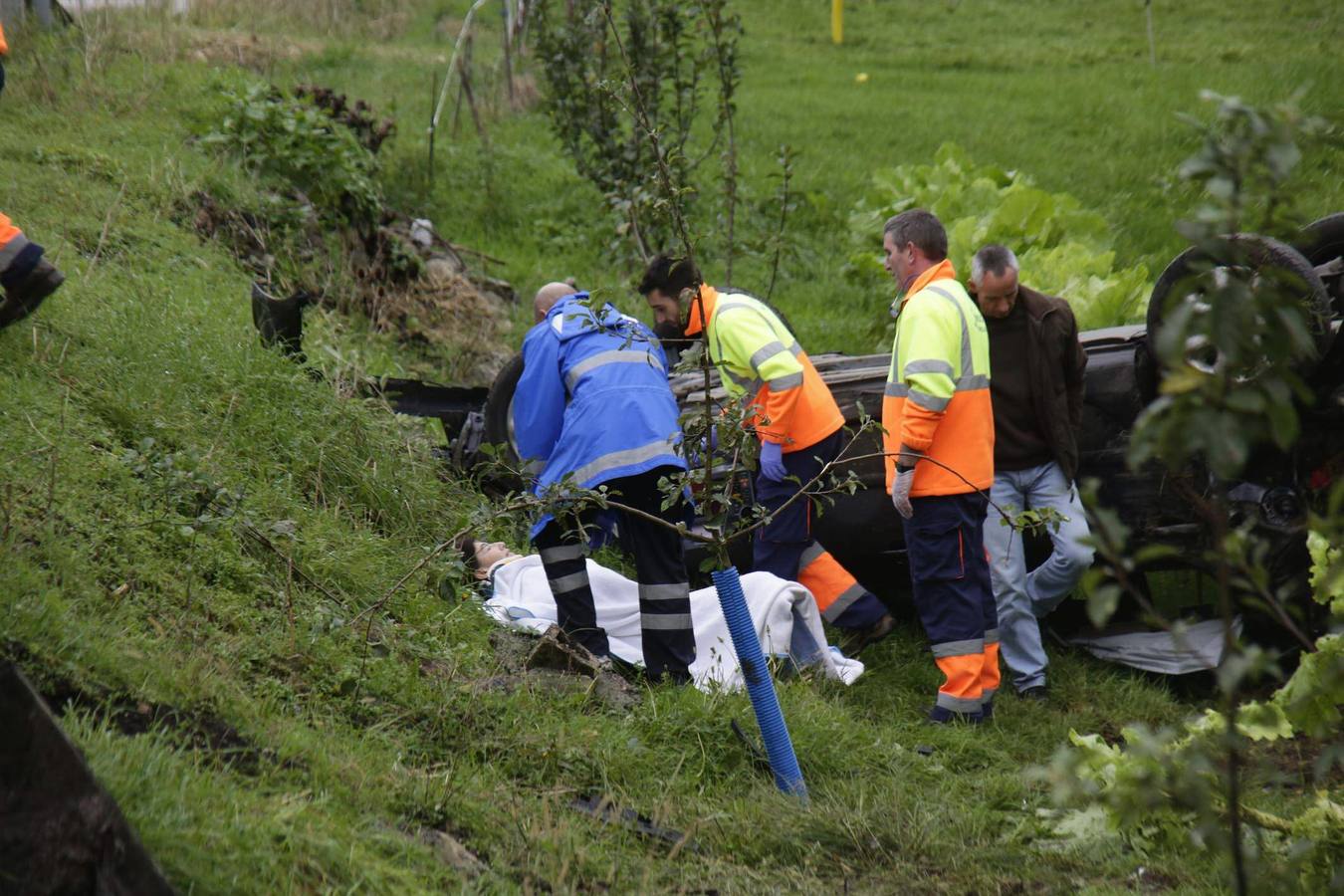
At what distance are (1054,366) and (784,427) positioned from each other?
1269 millimetres

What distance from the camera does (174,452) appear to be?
18.1ft

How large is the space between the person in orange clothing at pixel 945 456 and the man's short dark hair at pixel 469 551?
210 centimetres

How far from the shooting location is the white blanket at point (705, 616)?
5.68 meters

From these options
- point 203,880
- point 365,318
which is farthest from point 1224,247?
point 365,318

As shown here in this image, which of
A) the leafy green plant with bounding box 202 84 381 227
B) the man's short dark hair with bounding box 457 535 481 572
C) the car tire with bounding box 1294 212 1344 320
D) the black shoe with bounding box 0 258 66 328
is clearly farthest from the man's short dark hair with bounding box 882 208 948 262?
the leafy green plant with bounding box 202 84 381 227

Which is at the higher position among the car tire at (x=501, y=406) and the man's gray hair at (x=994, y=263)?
the man's gray hair at (x=994, y=263)

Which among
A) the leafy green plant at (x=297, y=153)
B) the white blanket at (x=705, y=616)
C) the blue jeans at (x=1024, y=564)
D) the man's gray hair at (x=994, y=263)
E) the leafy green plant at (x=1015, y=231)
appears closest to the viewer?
the white blanket at (x=705, y=616)

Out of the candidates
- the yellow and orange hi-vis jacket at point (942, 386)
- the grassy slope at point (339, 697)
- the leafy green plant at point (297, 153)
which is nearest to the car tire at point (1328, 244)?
the yellow and orange hi-vis jacket at point (942, 386)

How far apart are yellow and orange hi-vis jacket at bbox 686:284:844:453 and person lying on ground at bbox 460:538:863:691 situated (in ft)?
2.59

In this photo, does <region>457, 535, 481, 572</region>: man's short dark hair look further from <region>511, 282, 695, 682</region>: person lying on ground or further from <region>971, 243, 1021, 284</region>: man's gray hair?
<region>971, 243, 1021, 284</region>: man's gray hair

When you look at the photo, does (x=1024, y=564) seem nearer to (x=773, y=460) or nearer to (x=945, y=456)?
(x=945, y=456)

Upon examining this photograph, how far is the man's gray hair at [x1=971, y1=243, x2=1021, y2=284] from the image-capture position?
593 cm

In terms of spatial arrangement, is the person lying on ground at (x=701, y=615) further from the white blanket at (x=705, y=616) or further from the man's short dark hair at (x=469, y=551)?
the man's short dark hair at (x=469, y=551)

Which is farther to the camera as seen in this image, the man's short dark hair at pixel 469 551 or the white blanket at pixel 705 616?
the man's short dark hair at pixel 469 551
